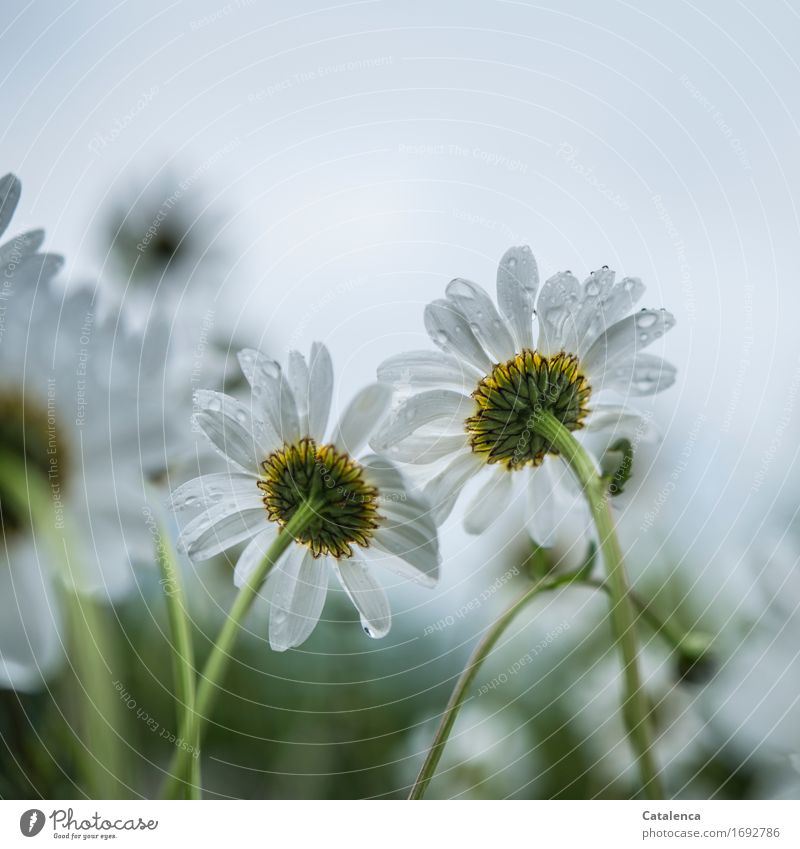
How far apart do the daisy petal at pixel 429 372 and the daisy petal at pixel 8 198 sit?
179mm

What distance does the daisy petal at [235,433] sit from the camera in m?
0.36

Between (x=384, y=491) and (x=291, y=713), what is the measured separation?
12cm

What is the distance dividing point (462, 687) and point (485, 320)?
6.3 inches

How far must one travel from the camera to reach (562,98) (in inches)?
16.4

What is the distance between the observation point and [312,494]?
0.37m

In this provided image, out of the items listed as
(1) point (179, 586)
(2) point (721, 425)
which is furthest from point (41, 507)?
(2) point (721, 425)

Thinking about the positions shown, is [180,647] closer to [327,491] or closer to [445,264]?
[327,491]

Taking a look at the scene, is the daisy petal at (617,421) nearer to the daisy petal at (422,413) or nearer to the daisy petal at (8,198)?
the daisy petal at (422,413)

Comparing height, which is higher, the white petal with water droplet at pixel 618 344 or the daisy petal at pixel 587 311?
the daisy petal at pixel 587 311

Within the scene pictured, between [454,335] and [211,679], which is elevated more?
[454,335]

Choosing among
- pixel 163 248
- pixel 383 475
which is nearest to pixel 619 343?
pixel 383 475

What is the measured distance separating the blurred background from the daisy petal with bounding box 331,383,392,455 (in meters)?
0.02

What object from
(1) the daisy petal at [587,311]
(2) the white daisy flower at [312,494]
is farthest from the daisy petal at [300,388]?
(1) the daisy petal at [587,311]
